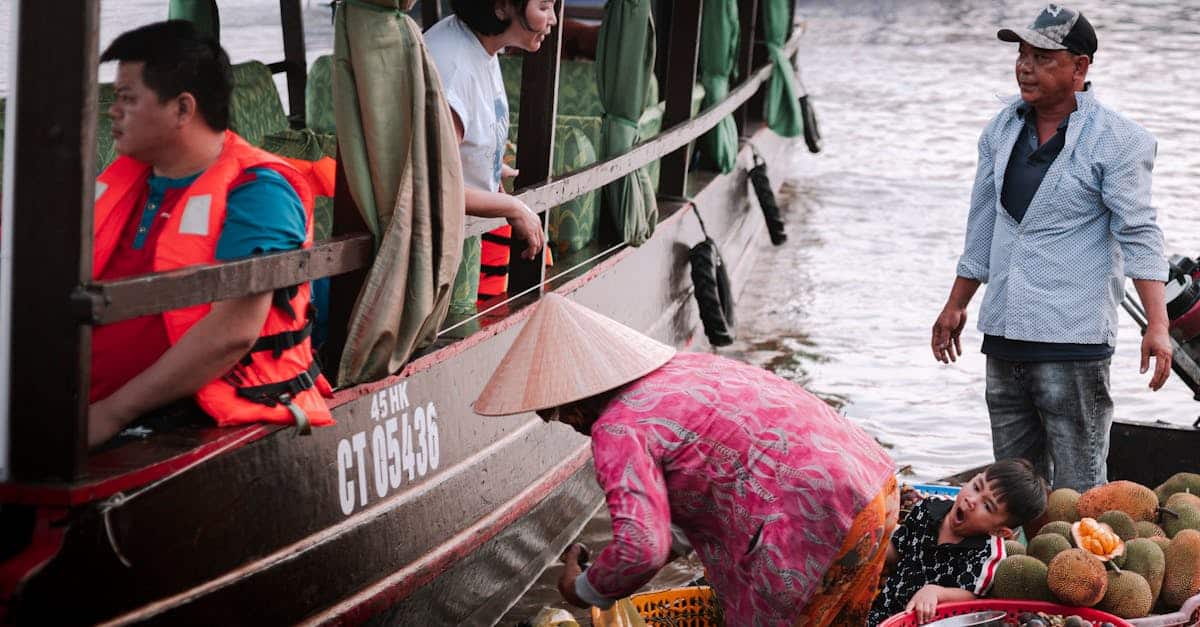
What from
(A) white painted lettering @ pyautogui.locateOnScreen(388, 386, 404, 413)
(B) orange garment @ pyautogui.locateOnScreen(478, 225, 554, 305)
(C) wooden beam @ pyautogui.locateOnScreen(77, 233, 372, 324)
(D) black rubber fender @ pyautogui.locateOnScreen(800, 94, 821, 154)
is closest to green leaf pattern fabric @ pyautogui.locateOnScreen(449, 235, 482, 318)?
(B) orange garment @ pyautogui.locateOnScreen(478, 225, 554, 305)

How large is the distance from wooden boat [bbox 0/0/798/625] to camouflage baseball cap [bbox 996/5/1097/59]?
55.3 inches

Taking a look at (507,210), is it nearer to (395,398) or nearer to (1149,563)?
(395,398)

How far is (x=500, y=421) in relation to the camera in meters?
4.29

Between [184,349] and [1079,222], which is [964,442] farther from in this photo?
[184,349]

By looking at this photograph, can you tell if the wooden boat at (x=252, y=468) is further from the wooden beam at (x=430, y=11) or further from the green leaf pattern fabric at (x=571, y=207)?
the wooden beam at (x=430, y=11)

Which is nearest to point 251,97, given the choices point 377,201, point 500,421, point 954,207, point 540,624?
point 500,421

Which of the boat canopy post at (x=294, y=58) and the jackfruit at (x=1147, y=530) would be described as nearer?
the jackfruit at (x=1147, y=530)

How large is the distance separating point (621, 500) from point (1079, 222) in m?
1.89

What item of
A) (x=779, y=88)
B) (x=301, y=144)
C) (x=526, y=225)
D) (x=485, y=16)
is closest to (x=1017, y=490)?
(x=526, y=225)

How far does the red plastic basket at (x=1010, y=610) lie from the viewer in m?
3.29

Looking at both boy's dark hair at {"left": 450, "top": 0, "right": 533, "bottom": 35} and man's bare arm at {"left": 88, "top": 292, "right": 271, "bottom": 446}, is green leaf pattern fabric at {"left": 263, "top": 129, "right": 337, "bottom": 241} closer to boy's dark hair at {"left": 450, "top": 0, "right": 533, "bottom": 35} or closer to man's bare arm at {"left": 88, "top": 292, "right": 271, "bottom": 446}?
boy's dark hair at {"left": 450, "top": 0, "right": 533, "bottom": 35}

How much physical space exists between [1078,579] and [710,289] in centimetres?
319

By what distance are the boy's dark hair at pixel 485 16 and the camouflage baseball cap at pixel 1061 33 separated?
1.36m

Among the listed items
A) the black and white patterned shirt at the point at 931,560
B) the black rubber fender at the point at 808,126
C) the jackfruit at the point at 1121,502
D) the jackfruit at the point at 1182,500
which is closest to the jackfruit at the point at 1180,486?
the jackfruit at the point at 1182,500
